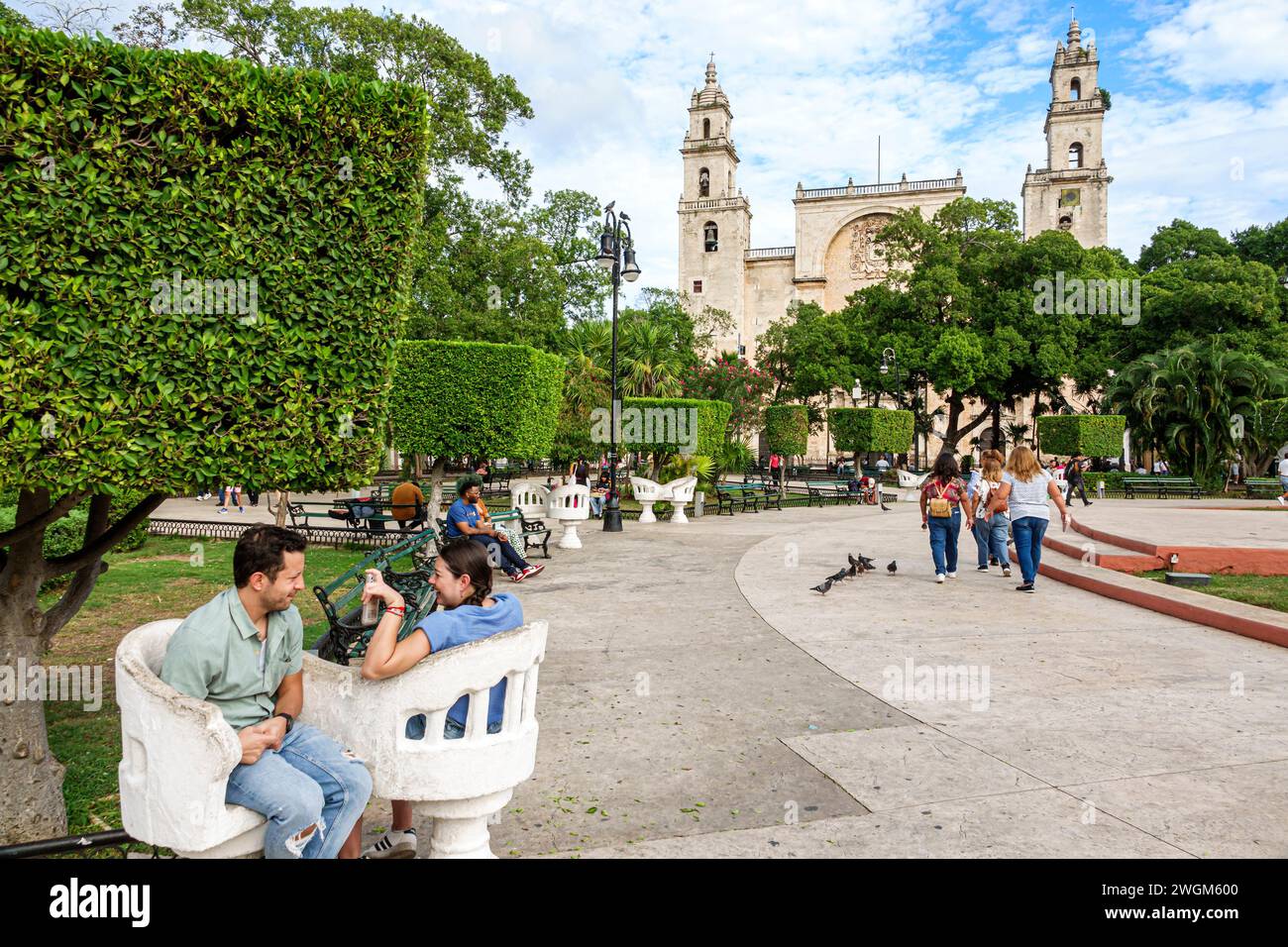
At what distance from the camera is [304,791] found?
2461 mm

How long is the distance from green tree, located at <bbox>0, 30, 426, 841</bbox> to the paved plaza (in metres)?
1.84

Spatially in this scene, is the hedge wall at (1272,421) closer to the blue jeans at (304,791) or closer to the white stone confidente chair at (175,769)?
the blue jeans at (304,791)

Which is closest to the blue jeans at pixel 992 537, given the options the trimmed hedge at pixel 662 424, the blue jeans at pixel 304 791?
the blue jeans at pixel 304 791

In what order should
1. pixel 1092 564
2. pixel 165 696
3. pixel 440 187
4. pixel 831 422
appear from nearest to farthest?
pixel 165 696, pixel 1092 564, pixel 440 187, pixel 831 422

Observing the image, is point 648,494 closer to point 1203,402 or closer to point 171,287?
point 171,287

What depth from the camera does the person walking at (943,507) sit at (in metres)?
9.57

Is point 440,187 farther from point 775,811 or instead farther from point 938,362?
A: point 938,362

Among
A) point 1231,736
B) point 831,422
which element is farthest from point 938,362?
point 1231,736

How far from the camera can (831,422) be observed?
3058 cm

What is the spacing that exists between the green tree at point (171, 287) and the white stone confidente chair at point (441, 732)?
1.42 meters

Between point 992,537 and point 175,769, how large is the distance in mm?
10499

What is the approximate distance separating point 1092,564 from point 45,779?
1111 centimetres
